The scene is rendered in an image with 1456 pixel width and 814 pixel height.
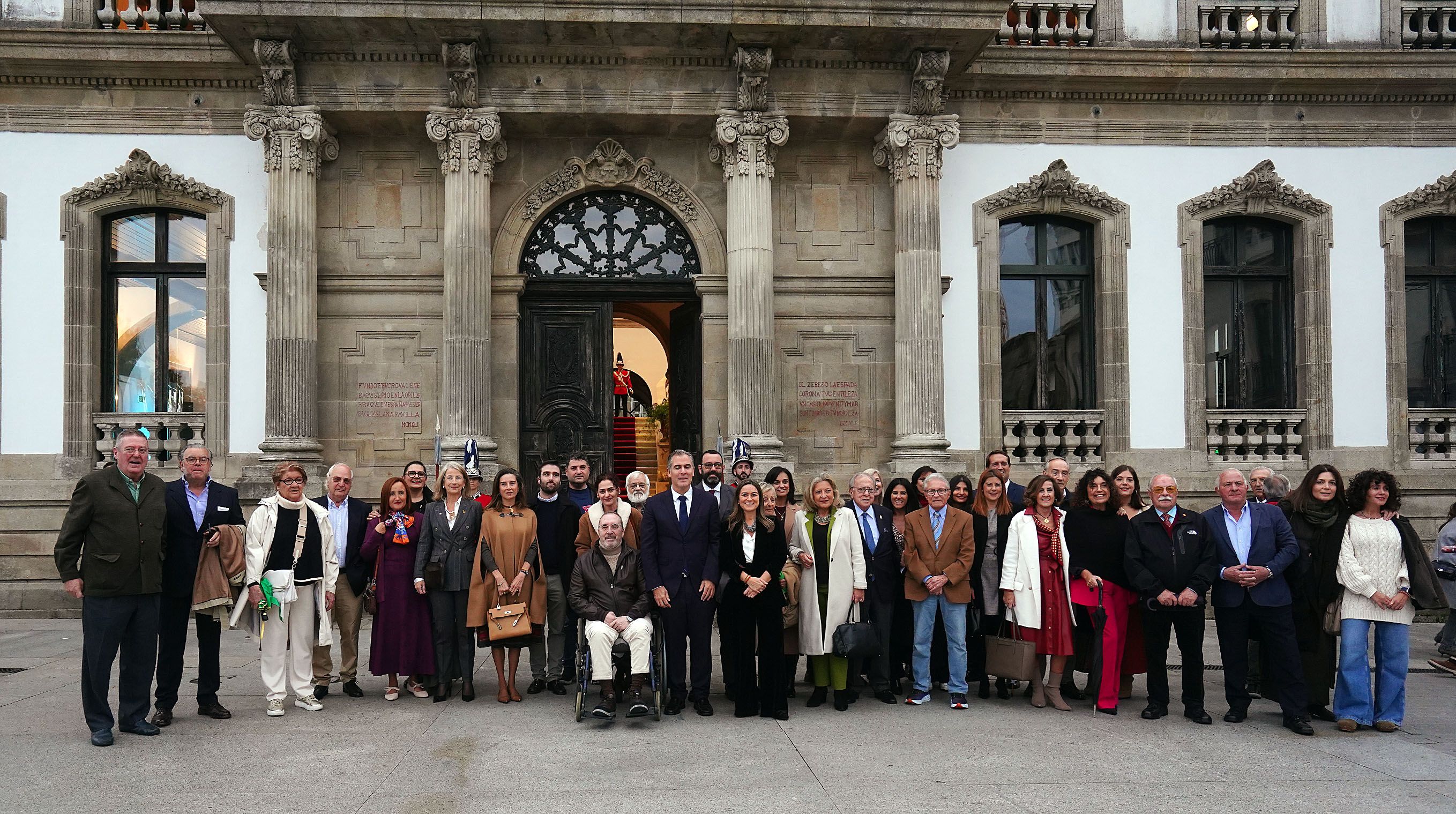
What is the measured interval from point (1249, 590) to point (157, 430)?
12883mm

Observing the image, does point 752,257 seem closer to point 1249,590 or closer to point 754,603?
point 754,603

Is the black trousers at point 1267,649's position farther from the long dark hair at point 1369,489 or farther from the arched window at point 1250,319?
the arched window at point 1250,319

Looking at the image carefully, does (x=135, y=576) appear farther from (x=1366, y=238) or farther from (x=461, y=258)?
(x=1366, y=238)

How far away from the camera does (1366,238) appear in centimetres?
1611

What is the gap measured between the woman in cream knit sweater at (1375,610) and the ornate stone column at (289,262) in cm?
1113

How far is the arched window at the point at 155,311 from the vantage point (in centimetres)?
1505

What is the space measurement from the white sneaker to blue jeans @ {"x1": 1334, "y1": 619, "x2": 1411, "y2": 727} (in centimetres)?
766

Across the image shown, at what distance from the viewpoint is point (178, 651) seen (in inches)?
340

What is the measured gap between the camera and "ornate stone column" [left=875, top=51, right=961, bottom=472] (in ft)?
47.5

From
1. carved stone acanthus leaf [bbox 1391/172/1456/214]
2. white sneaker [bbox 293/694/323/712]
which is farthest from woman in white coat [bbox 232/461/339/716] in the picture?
carved stone acanthus leaf [bbox 1391/172/1456/214]

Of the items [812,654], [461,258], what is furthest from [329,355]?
[812,654]

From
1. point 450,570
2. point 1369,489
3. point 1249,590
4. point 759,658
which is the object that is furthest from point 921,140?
point 450,570

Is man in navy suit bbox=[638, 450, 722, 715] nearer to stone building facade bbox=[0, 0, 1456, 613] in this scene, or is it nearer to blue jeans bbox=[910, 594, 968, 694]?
blue jeans bbox=[910, 594, 968, 694]

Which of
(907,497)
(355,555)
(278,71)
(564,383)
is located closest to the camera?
(355,555)
